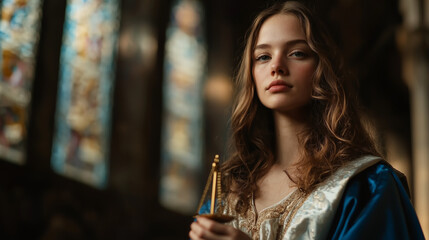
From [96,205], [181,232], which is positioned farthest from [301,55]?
[181,232]

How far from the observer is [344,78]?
2.00 metres

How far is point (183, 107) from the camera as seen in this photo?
945 centimetres

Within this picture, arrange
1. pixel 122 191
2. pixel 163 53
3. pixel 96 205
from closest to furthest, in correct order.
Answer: pixel 96 205 → pixel 122 191 → pixel 163 53

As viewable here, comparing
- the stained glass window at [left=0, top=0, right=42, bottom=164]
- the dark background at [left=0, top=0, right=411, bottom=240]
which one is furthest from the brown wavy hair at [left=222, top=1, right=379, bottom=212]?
the stained glass window at [left=0, top=0, right=42, bottom=164]

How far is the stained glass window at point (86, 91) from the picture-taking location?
7.01 meters

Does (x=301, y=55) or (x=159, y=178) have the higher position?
(x=301, y=55)

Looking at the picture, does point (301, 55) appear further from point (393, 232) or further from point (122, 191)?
point (122, 191)

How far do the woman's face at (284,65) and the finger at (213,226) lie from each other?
0.50m

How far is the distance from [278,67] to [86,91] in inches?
237

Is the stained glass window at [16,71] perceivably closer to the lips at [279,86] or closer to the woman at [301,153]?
the woman at [301,153]

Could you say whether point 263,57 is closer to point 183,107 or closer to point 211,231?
point 211,231

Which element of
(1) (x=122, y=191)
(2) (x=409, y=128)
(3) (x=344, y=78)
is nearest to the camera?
(3) (x=344, y=78)

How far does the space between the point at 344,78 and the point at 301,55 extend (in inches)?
8.4

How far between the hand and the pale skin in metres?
0.35
